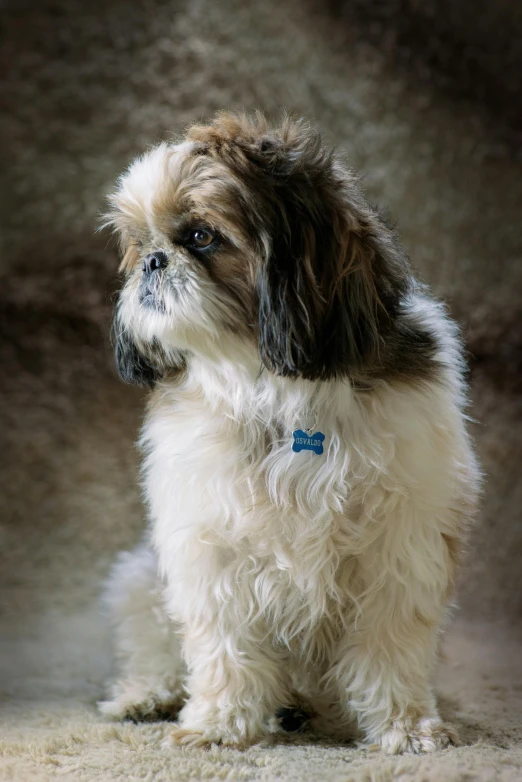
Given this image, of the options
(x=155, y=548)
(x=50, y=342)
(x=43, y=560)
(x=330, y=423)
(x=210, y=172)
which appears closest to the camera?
(x=210, y=172)

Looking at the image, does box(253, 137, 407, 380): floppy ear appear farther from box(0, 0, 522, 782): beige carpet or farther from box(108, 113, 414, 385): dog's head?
box(0, 0, 522, 782): beige carpet

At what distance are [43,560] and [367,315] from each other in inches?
53.2

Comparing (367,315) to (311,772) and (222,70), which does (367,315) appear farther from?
(222,70)

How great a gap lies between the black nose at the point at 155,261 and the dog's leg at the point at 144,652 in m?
0.72

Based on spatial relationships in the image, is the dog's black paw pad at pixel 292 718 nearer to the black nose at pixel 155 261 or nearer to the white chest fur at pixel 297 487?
the white chest fur at pixel 297 487

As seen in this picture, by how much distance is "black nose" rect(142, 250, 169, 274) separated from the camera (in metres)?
1.85

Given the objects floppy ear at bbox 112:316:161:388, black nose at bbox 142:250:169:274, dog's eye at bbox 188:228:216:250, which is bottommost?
floppy ear at bbox 112:316:161:388

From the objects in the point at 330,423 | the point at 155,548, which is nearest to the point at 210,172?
the point at 330,423

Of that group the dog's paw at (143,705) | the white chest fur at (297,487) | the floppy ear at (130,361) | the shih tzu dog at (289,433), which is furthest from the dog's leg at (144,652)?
the floppy ear at (130,361)

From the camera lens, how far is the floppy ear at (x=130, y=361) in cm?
210

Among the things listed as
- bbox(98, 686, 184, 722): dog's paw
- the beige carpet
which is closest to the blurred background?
the beige carpet

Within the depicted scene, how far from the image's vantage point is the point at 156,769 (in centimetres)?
186

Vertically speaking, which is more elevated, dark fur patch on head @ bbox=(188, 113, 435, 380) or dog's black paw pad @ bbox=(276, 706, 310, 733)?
dark fur patch on head @ bbox=(188, 113, 435, 380)

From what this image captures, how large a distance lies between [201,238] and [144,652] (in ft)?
3.06
